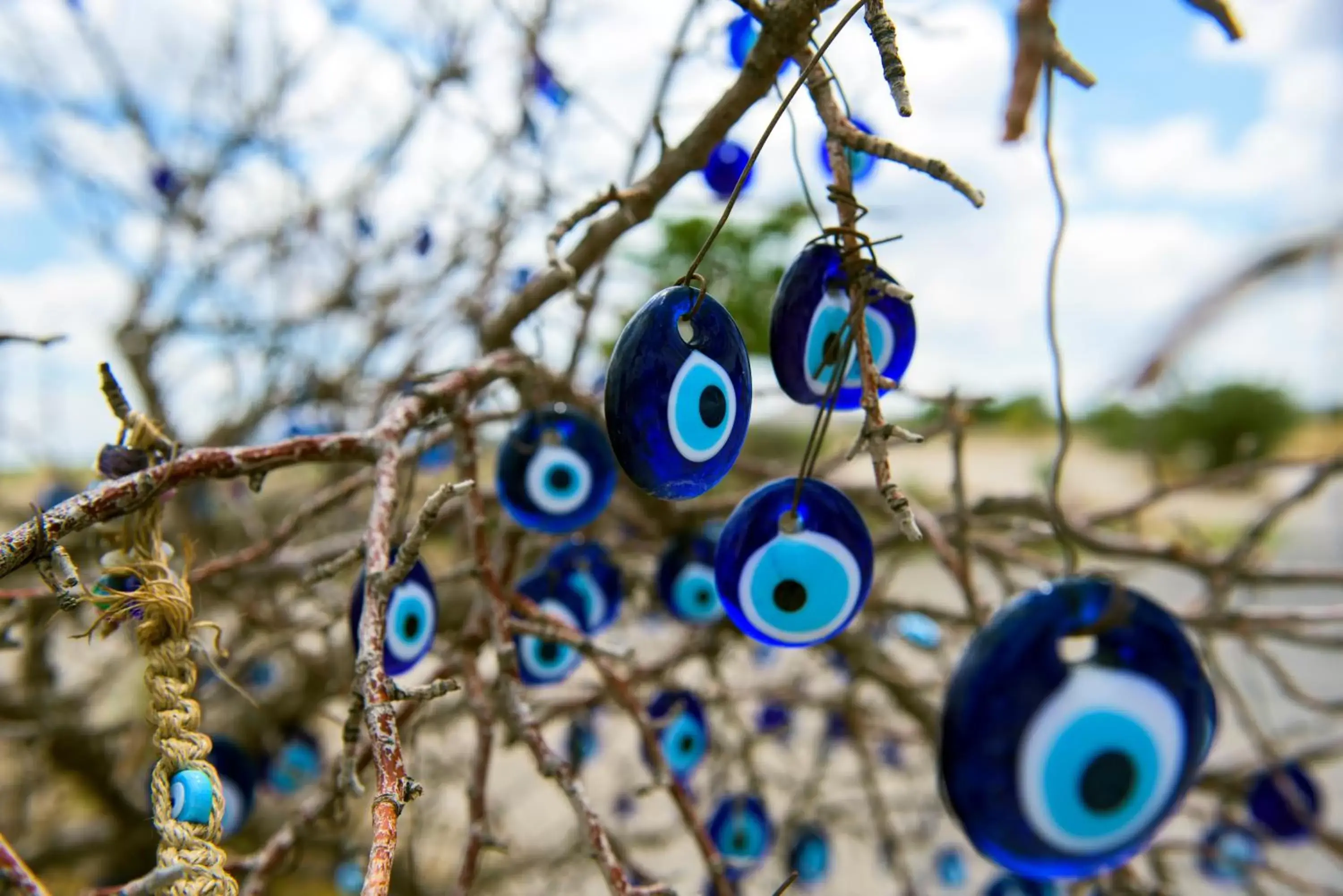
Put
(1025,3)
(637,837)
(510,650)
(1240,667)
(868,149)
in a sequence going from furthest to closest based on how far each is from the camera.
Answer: (1240,667)
(637,837)
(510,650)
(868,149)
(1025,3)

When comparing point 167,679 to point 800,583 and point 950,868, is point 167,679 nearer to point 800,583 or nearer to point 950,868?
point 800,583

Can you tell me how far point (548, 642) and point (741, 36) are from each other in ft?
2.11

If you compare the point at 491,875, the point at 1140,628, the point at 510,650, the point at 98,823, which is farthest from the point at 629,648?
the point at 98,823

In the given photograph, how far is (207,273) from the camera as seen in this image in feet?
6.75

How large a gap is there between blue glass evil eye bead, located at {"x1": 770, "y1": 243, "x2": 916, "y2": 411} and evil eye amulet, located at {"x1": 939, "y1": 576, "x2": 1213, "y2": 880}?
0.21 meters

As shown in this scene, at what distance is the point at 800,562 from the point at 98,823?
199 centimetres

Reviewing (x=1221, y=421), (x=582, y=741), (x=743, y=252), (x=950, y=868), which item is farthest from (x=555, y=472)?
(x=1221, y=421)

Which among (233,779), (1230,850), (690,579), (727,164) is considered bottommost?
(1230,850)

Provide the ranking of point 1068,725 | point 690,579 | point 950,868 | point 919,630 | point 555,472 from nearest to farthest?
point 1068,725, point 555,472, point 690,579, point 919,630, point 950,868

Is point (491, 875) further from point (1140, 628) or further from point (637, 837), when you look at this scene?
point (1140, 628)

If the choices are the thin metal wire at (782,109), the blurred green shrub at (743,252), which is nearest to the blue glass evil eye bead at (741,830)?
the thin metal wire at (782,109)

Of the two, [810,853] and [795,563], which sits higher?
[795,563]

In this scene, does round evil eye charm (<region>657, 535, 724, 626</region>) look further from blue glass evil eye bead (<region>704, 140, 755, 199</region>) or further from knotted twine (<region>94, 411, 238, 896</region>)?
Result: knotted twine (<region>94, 411, 238, 896</region>)

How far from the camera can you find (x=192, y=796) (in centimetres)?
52
